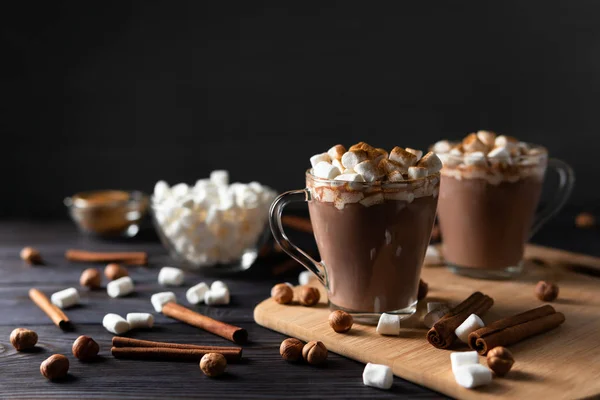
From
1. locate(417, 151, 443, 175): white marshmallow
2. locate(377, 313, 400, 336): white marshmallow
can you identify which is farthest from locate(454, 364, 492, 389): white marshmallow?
locate(417, 151, 443, 175): white marshmallow

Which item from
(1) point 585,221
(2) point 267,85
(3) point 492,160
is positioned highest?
(2) point 267,85

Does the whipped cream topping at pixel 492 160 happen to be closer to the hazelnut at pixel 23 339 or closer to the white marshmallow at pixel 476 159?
the white marshmallow at pixel 476 159

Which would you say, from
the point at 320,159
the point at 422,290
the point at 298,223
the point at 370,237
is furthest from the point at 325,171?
the point at 298,223

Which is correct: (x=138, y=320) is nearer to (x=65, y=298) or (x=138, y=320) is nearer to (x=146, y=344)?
(x=146, y=344)

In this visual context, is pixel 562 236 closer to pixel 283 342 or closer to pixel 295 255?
pixel 295 255

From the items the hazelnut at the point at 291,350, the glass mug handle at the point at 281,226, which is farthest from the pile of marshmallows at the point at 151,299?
the hazelnut at the point at 291,350

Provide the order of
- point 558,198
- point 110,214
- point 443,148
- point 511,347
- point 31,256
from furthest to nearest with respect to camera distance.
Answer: point 110,214
point 31,256
point 558,198
point 443,148
point 511,347
